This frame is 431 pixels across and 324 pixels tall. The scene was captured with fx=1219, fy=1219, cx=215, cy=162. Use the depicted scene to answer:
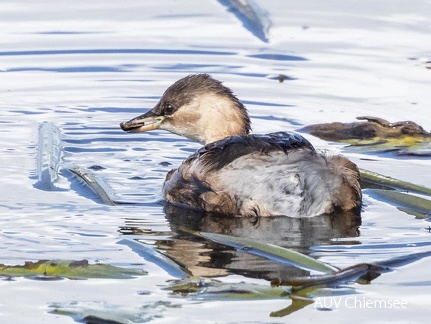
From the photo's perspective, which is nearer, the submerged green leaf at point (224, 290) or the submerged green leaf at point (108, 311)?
the submerged green leaf at point (108, 311)

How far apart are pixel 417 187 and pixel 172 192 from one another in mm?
1471

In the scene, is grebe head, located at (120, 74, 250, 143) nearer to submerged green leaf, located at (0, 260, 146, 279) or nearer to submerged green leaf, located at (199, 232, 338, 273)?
submerged green leaf, located at (199, 232, 338, 273)

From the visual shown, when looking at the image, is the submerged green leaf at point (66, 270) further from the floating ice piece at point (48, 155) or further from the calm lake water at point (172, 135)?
the floating ice piece at point (48, 155)

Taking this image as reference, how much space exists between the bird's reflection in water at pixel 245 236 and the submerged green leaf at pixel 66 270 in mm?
364

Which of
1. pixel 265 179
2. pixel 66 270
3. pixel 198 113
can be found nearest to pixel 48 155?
pixel 198 113

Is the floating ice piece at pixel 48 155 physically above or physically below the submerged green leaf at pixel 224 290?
above

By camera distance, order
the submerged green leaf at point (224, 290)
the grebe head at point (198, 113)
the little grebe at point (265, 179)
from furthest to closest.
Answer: the grebe head at point (198, 113), the little grebe at point (265, 179), the submerged green leaf at point (224, 290)

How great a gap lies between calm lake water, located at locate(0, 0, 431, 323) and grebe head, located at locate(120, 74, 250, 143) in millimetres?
251

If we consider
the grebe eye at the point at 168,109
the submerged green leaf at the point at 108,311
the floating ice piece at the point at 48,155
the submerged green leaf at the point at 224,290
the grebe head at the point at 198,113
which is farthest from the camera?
the grebe eye at the point at 168,109

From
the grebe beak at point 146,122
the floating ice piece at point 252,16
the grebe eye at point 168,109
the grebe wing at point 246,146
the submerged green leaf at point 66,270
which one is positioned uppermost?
the floating ice piece at point 252,16

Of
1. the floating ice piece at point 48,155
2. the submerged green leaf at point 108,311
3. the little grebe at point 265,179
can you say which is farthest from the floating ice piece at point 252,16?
the submerged green leaf at point 108,311

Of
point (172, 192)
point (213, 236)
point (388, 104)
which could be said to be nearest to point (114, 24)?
point (388, 104)

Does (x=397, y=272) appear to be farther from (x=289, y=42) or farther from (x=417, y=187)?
(x=289, y=42)

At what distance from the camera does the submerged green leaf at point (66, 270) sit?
578 cm
